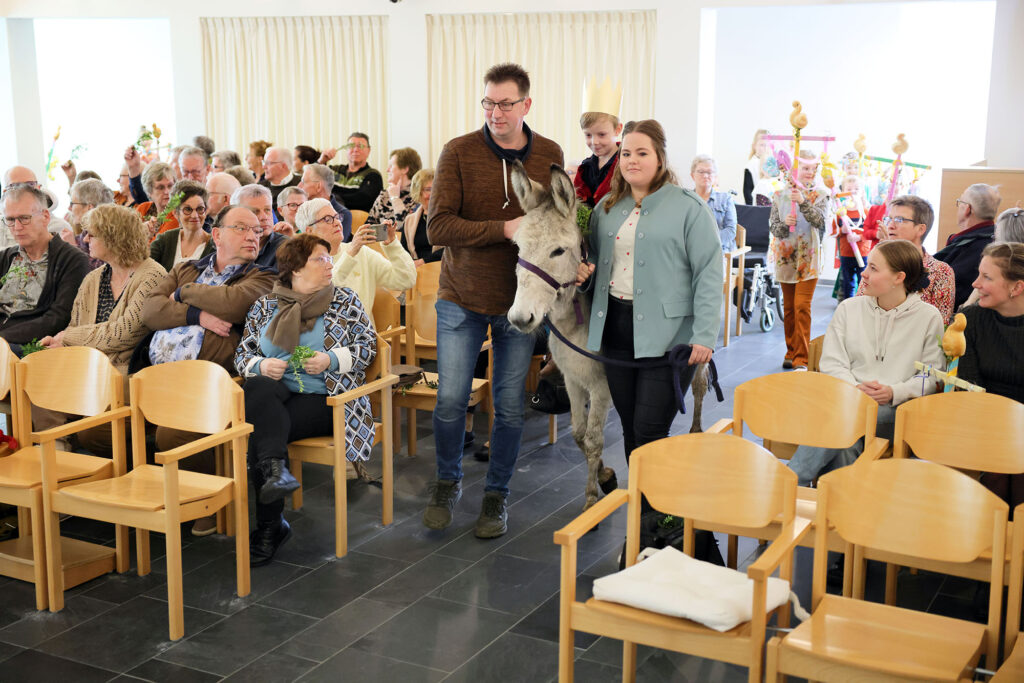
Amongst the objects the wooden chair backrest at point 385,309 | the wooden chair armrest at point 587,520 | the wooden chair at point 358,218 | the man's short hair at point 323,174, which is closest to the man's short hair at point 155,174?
the man's short hair at point 323,174

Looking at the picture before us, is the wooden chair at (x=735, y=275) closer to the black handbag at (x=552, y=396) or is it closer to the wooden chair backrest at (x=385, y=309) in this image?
the black handbag at (x=552, y=396)

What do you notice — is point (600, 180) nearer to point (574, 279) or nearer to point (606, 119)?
point (606, 119)

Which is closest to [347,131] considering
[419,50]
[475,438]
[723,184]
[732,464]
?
[419,50]

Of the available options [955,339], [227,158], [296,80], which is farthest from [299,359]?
[296,80]

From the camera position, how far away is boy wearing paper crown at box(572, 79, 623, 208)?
4.68m

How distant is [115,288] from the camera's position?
4.72m

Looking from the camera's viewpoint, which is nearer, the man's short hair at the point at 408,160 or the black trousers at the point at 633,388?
the black trousers at the point at 633,388

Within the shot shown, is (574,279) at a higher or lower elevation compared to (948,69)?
lower

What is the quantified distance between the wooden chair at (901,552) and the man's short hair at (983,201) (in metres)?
3.48

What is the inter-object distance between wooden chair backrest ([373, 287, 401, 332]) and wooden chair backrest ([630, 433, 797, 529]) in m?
2.57

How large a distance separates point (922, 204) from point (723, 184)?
710cm

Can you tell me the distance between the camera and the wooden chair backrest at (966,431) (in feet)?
10.4

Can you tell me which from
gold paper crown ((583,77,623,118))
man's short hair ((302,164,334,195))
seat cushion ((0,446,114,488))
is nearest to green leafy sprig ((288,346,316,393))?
seat cushion ((0,446,114,488))

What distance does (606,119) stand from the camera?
4711 millimetres
